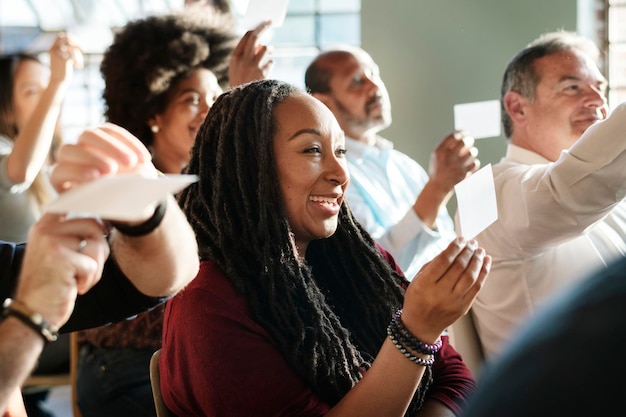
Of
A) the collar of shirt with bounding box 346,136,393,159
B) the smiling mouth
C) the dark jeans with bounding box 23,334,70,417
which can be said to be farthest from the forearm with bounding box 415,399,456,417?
the collar of shirt with bounding box 346,136,393,159

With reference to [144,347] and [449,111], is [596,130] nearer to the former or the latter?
[144,347]

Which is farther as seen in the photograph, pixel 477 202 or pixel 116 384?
pixel 116 384

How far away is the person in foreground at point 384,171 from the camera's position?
2.61m

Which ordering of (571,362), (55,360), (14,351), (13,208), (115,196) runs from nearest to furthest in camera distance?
(571,362) < (115,196) < (14,351) < (55,360) < (13,208)

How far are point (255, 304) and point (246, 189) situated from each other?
0.84 feet

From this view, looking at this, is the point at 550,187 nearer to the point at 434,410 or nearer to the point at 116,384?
the point at 434,410

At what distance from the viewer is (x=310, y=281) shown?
5.43 ft

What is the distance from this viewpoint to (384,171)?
11.2 feet

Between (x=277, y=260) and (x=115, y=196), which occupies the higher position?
(x=115, y=196)

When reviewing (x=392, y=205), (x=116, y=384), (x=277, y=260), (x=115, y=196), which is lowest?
(x=116, y=384)

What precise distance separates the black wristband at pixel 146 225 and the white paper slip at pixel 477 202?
75cm

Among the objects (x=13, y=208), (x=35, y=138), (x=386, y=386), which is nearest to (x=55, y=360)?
(x=13, y=208)

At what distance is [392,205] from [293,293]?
1708mm

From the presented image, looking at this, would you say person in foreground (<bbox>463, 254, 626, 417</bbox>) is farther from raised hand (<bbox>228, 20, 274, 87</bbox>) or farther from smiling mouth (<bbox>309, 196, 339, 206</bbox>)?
raised hand (<bbox>228, 20, 274, 87</bbox>)
